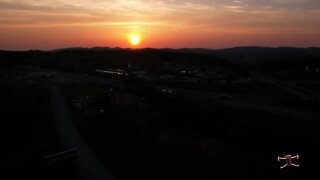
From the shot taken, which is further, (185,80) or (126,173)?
(185,80)

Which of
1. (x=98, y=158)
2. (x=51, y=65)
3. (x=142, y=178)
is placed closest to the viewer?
(x=142, y=178)

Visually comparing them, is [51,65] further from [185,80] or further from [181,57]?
[185,80]

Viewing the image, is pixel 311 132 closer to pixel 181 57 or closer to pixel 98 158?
pixel 98 158

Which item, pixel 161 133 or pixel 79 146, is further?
Result: pixel 161 133

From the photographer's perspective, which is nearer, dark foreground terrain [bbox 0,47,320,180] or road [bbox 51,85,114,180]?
road [bbox 51,85,114,180]

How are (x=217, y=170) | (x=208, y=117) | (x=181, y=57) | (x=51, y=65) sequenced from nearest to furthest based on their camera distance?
1. (x=217, y=170)
2. (x=208, y=117)
3. (x=51, y=65)
4. (x=181, y=57)

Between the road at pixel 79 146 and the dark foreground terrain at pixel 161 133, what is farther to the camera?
the dark foreground terrain at pixel 161 133

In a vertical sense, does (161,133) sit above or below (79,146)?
below

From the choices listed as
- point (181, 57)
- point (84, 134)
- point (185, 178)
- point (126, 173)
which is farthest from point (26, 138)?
point (181, 57)
